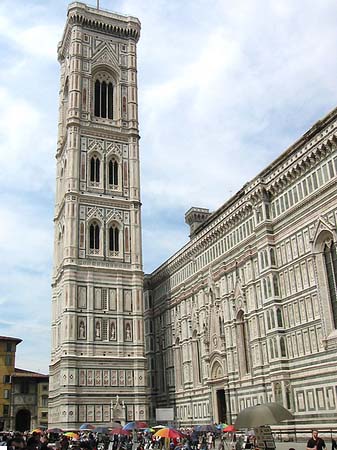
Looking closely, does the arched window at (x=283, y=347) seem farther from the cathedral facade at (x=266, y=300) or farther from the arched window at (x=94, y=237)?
the arched window at (x=94, y=237)

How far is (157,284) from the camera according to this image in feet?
189

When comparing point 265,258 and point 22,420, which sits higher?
point 265,258

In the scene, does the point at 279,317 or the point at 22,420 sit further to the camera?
the point at 22,420

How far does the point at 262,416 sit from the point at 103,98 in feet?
159

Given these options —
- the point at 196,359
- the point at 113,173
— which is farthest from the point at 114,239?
the point at 196,359

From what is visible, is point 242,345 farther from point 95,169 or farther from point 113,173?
point 95,169

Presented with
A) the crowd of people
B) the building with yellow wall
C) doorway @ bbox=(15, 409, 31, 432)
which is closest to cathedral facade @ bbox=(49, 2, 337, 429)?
the crowd of people

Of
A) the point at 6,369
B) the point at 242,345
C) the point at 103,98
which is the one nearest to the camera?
the point at 242,345

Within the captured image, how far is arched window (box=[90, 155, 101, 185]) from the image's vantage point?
173 ft

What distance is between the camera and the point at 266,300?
1409 inches

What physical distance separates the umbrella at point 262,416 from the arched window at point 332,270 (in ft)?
61.9

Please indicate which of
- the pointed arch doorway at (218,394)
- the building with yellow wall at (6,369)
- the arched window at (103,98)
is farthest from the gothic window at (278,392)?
the building with yellow wall at (6,369)

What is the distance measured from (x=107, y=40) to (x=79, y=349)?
32759 mm

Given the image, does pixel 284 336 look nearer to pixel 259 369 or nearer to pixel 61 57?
pixel 259 369
